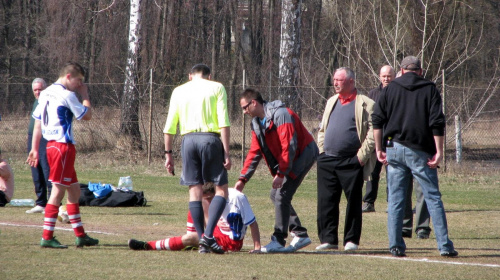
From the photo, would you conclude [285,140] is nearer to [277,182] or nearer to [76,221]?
[277,182]

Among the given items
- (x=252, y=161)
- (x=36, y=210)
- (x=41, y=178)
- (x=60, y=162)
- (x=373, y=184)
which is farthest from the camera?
(x=373, y=184)

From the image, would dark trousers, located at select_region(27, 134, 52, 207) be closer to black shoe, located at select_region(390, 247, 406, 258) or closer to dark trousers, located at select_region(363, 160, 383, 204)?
dark trousers, located at select_region(363, 160, 383, 204)

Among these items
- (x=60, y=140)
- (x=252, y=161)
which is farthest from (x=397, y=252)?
(x=60, y=140)

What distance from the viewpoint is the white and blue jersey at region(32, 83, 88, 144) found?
23.6 feet

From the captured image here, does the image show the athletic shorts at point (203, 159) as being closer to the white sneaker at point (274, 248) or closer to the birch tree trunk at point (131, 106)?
the white sneaker at point (274, 248)

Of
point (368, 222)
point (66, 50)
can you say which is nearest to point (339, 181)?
point (368, 222)

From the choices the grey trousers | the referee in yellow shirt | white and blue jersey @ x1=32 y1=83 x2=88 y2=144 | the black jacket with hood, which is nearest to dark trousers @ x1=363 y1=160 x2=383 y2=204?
the grey trousers

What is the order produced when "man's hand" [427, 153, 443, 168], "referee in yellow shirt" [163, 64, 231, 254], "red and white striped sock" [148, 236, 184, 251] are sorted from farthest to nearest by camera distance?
"red and white striped sock" [148, 236, 184, 251]
"referee in yellow shirt" [163, 64, 231, 254]
"man's hand" [427, 153, 443, 168]

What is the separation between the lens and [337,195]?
Result: 7.75m

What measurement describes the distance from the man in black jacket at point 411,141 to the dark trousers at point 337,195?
1.86ft

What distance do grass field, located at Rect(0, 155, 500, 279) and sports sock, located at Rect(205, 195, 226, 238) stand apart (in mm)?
246

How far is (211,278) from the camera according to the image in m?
5.64

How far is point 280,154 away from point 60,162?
2305 millimetres

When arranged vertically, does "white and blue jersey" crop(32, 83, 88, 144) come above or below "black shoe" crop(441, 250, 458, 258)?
above
